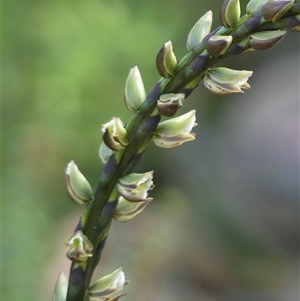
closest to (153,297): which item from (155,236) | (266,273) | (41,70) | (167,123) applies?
(155,236)

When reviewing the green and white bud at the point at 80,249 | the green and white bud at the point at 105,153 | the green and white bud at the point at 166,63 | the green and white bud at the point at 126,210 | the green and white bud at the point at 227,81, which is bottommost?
the green and white bud at the point at 126,210

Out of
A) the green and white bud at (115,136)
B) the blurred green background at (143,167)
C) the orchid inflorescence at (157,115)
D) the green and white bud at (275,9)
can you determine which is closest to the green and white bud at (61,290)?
the orchid inflorescence at (157,115)

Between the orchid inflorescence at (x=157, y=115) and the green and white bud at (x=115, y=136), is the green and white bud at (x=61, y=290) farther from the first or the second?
the green and white bud at (x=115, y=136)

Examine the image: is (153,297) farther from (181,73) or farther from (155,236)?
(181,73)

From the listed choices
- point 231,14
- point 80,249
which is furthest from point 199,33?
point 80,249

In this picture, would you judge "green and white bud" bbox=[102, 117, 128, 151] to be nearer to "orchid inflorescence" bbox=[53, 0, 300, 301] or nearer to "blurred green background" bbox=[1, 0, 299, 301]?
"orchid inflorescence" bbox=[53, 0, 300, 301]

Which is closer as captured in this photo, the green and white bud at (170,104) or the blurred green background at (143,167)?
the green and white bud at (170,104)

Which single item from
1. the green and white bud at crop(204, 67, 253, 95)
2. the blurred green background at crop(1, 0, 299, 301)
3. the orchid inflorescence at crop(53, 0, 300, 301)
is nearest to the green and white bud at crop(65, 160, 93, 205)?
the orchid inflorescence at crop(53, 0, 300, 301)
